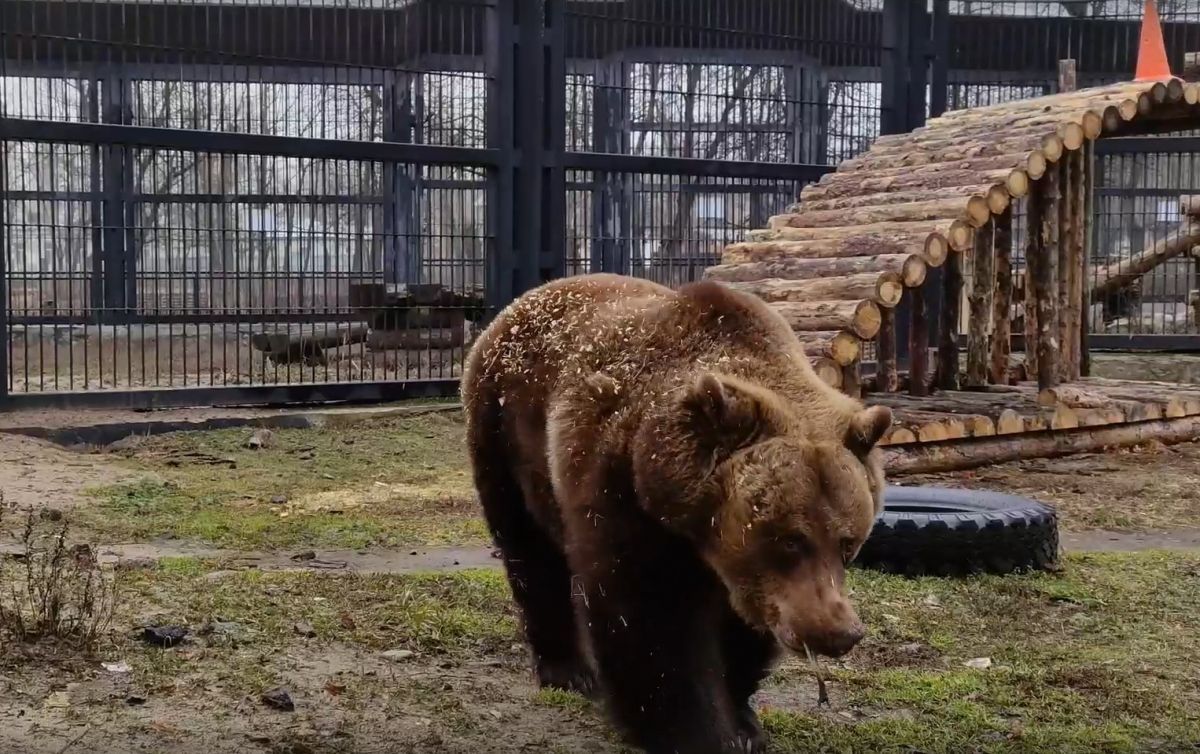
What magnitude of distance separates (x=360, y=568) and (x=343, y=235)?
6.09m

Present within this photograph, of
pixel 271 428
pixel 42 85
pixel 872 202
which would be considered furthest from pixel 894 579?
pixel 42 85

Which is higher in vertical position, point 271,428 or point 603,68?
point 603,68

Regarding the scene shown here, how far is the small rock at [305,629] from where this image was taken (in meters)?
4.55

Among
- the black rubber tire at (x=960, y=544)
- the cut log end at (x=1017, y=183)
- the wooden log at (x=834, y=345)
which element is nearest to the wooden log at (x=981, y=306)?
the cut log end at (x=1017, y=183)

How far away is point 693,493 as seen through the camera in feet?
10.3

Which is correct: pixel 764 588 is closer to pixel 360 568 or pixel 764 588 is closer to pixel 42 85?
pixel 360 568

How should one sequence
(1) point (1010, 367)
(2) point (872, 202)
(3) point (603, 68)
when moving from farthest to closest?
1. (3) point (603, 68)
2. (1) point (1010, 367)
3. (2) point (872, 202)

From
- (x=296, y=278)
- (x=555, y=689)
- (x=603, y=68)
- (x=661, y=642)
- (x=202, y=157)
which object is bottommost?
(x=555, y=689)

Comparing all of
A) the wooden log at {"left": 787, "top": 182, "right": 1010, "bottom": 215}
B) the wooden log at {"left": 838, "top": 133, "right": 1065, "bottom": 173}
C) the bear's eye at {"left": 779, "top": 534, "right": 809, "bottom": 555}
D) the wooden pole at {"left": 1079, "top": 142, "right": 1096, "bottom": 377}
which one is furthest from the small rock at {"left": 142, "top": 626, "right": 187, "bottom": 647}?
the wooden pole at {"left": 1079, "top": 142, "right": 1096, "bottom": 377}

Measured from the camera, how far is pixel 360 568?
572 cm

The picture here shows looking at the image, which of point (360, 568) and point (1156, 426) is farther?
point (1156, 426)

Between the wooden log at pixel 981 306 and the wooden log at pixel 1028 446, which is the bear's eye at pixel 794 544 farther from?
A: the wooden log at pixel 981 306

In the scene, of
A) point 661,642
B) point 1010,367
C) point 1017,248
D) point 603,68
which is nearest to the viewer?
point 661,642

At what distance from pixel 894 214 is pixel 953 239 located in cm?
60
